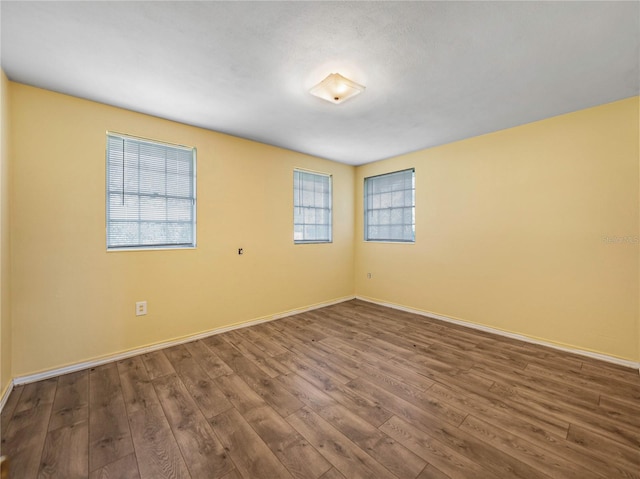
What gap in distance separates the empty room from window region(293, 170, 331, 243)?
5.4 inches

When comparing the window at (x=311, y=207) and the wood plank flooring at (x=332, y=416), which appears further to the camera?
the window at (x=311, y=207)

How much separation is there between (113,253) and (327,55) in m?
2.69

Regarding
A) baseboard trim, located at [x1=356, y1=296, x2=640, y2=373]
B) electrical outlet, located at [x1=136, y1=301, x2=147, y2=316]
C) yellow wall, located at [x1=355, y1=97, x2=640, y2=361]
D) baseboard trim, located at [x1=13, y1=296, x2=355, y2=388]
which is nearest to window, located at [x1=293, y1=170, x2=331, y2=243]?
baseboard trim, located at [x1=13, y1=296, x2=355, y2=388]

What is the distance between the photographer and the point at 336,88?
2.17 meters

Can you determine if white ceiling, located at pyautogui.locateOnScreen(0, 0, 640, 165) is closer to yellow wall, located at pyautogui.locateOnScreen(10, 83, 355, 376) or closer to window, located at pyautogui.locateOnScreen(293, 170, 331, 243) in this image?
yellow wall, located at pyautogui.locateOnScreen(10, 83, 355, 376)

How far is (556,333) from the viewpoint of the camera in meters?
2.89

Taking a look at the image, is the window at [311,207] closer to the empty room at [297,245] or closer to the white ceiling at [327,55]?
the empty room at [297,245]

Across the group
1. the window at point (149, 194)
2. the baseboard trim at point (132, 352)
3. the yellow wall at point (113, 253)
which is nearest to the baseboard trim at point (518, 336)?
the baseboard trim at point (132, 352)

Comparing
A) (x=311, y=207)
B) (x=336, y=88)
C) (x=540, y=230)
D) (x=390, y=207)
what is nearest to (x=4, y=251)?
(x=336, y=88)

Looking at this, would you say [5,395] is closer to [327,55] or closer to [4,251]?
[4,251]

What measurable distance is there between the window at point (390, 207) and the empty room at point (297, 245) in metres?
0.17

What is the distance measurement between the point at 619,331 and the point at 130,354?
4.88 meters

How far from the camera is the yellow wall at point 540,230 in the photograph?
2.53 m

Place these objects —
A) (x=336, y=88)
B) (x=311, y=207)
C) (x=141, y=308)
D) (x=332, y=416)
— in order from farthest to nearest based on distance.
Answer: (x=311, y=207)
(x=141, y=308)
(x=336, y=88)
(x=332, y=416)
